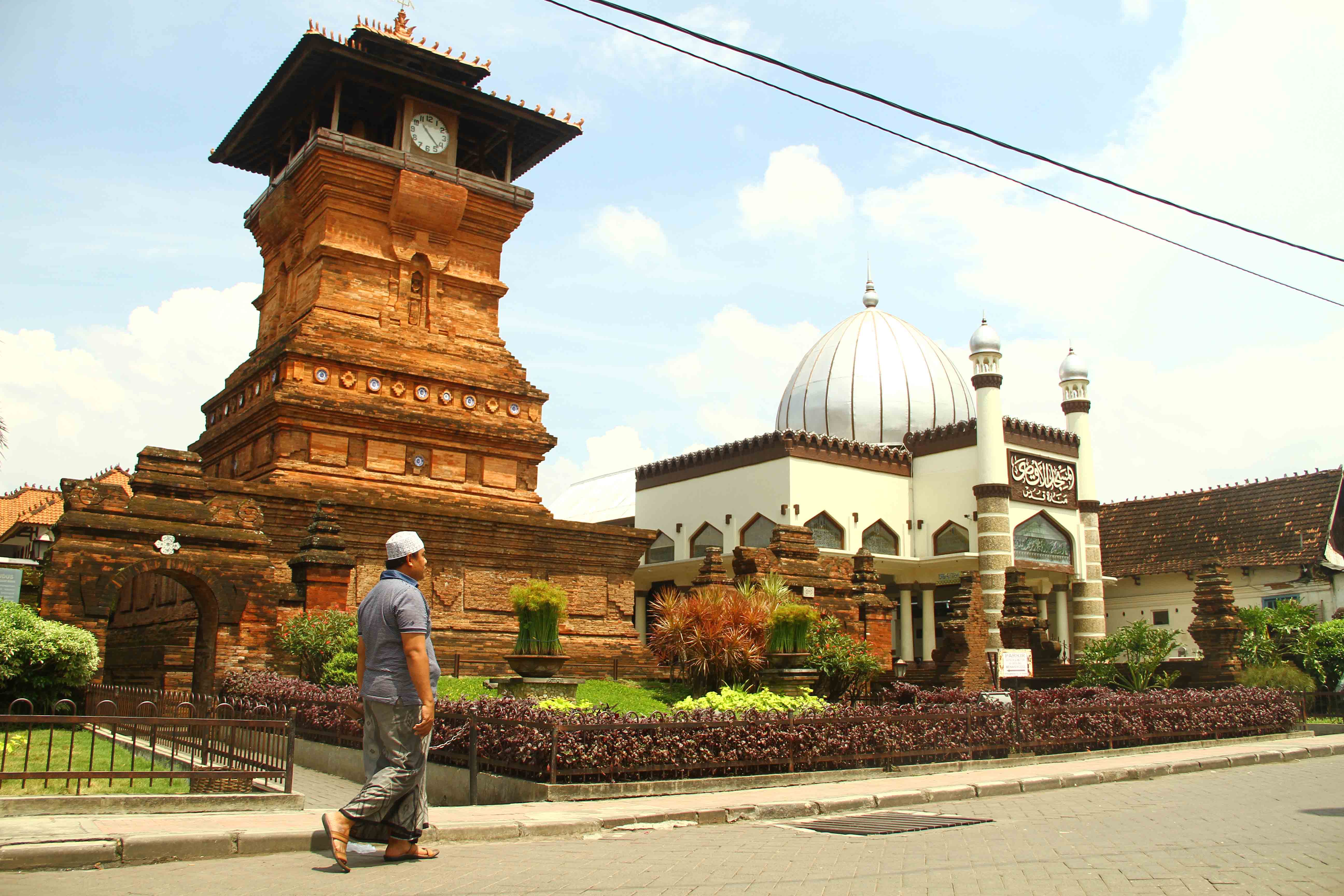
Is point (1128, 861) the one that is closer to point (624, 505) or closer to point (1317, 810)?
point (1317, 810)

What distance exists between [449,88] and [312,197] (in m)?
4.22

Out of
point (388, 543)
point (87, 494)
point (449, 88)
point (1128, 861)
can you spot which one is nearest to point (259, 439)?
point (87, 494)

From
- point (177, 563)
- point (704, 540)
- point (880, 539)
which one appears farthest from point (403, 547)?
point (880, 539)

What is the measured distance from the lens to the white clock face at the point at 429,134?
2581 centimetres

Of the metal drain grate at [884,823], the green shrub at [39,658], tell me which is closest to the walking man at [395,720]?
the metal drain grate at [884,823]

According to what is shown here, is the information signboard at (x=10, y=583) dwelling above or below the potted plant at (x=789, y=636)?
above

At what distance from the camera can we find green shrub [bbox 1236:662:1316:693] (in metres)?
21.5

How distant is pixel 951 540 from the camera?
32.9 metres

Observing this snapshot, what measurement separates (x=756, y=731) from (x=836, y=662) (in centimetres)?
735

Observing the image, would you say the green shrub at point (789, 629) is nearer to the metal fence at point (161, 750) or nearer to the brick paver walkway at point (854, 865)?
the brick paver walkway at point (854, 865)

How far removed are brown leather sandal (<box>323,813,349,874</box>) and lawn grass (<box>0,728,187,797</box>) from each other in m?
2.54

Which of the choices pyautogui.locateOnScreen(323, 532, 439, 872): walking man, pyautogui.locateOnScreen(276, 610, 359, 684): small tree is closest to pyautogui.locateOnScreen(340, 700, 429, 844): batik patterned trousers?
pyautogui.locateOnScreen(323, 532, 439, 872): walking man

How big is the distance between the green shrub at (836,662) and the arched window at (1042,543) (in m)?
15.6

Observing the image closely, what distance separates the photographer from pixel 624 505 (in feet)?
142
